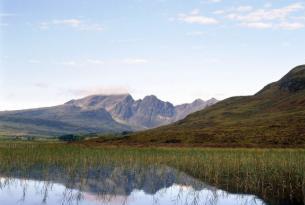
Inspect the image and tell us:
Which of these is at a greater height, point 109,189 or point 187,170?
point 187,170

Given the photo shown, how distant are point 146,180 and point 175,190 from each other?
4.56 metres

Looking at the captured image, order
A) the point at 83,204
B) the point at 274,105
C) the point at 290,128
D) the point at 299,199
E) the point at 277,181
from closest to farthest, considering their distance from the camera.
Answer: the point at 83,204, the point at 299,199, the point at 277,181, the point at 290,128, the point at 274,105

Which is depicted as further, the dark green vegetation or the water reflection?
the dark green vegetation

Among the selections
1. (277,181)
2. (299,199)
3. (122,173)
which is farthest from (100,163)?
(299,199)

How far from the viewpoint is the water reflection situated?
24.5m

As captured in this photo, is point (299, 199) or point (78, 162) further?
point (78, 162)

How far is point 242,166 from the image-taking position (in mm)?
41094

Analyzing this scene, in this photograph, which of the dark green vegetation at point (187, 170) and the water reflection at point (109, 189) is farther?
the dark green vegetation at point (187, 170)

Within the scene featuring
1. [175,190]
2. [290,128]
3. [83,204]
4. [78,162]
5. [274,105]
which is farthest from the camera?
[274,105]

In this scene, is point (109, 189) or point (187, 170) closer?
point (109, 189)

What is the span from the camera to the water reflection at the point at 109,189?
24.5m

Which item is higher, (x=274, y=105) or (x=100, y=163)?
(x=274, y=105)

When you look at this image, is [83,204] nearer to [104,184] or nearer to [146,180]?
[104,184]

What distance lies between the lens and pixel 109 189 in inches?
1134
